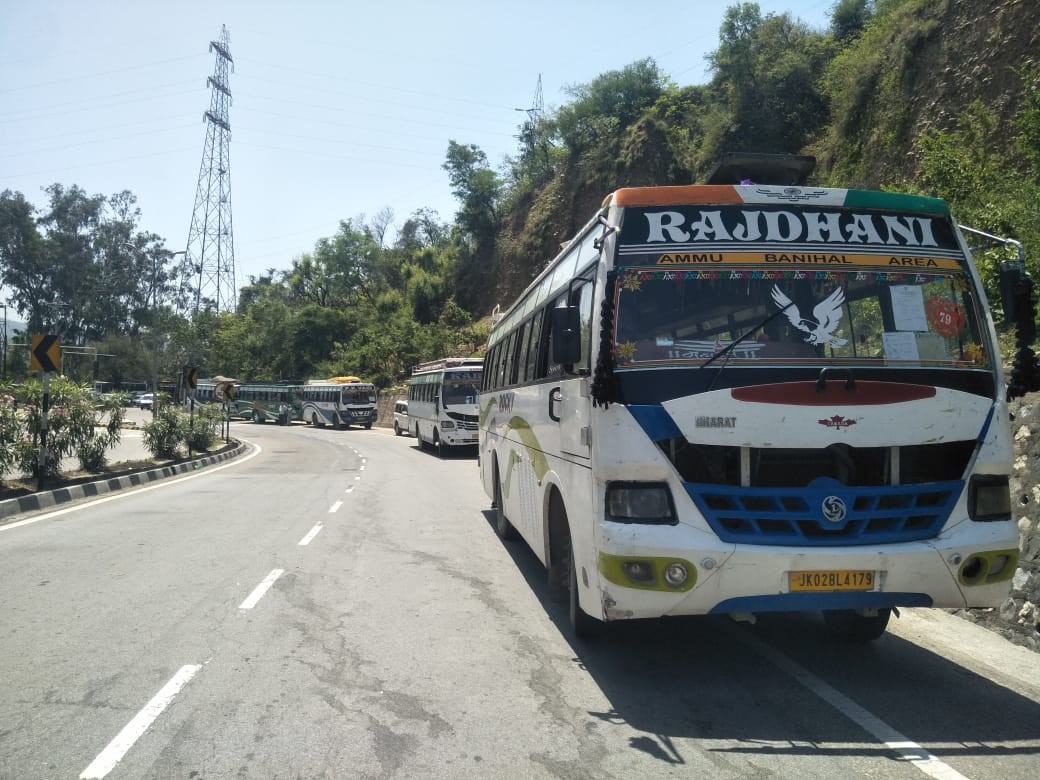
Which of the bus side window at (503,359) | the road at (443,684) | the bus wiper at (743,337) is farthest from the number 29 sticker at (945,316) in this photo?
the bus side window at (503,359)

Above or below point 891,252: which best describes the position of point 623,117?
above

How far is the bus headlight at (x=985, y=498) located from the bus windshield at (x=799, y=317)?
2.31 feet

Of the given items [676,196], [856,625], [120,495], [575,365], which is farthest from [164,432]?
[856,625]

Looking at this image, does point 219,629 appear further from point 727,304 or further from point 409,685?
point 727,304

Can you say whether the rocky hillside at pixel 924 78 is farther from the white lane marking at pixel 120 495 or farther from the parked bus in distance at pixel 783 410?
the white lane marking at pixel 120 495

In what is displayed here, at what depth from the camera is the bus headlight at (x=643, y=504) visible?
454cm

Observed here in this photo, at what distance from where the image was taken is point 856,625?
5.71 meters

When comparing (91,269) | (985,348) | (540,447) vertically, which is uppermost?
(91,269)

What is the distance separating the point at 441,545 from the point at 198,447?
1870 centimetres

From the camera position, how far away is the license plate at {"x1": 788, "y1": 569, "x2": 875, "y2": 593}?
4469mm

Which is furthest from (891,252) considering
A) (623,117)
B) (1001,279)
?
(623,117)

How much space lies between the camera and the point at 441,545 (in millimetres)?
10156

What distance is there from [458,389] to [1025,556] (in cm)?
2109

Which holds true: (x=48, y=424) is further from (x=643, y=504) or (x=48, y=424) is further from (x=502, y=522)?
(x=643, y=504)
